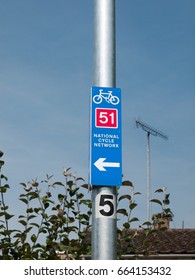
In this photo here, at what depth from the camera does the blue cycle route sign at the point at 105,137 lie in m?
5.48

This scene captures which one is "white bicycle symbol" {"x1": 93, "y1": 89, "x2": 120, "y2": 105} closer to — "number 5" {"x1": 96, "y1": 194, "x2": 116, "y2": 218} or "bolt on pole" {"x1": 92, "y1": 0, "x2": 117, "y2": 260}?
"bolt on pole" {"x1": 92, "y1": 0, "x2": 117, "y2": 260}

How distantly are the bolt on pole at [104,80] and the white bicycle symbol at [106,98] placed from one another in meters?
0.07

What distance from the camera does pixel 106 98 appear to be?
5645mm

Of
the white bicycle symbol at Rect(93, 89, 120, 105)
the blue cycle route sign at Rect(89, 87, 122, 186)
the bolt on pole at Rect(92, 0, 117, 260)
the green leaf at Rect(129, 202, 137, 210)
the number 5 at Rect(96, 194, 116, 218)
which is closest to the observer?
the bolt on pole at Rect(92, 0, 117, 260)

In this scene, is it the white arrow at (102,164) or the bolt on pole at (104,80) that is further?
the white arrow at (102,164)

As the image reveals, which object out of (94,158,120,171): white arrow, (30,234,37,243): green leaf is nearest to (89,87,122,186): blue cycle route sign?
(94,158,120,171): white arrow

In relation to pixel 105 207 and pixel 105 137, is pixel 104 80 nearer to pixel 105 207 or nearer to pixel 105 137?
pixel 105 137

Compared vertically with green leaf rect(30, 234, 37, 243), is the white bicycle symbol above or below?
above

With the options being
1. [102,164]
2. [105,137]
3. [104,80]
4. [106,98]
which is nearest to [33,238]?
[102,164]

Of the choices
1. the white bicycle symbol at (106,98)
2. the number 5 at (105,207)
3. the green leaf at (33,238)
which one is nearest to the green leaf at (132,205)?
the green leaf at (33,238)

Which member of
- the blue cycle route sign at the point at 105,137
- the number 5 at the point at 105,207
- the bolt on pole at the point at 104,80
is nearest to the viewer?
the bolt on pole at the point at 104,80

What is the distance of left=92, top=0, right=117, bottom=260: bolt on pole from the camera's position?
17.1 feet

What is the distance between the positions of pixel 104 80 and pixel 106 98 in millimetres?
181

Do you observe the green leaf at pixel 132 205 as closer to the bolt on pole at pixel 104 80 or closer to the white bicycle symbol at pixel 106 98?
the bolt on pole at pixel 104 80
